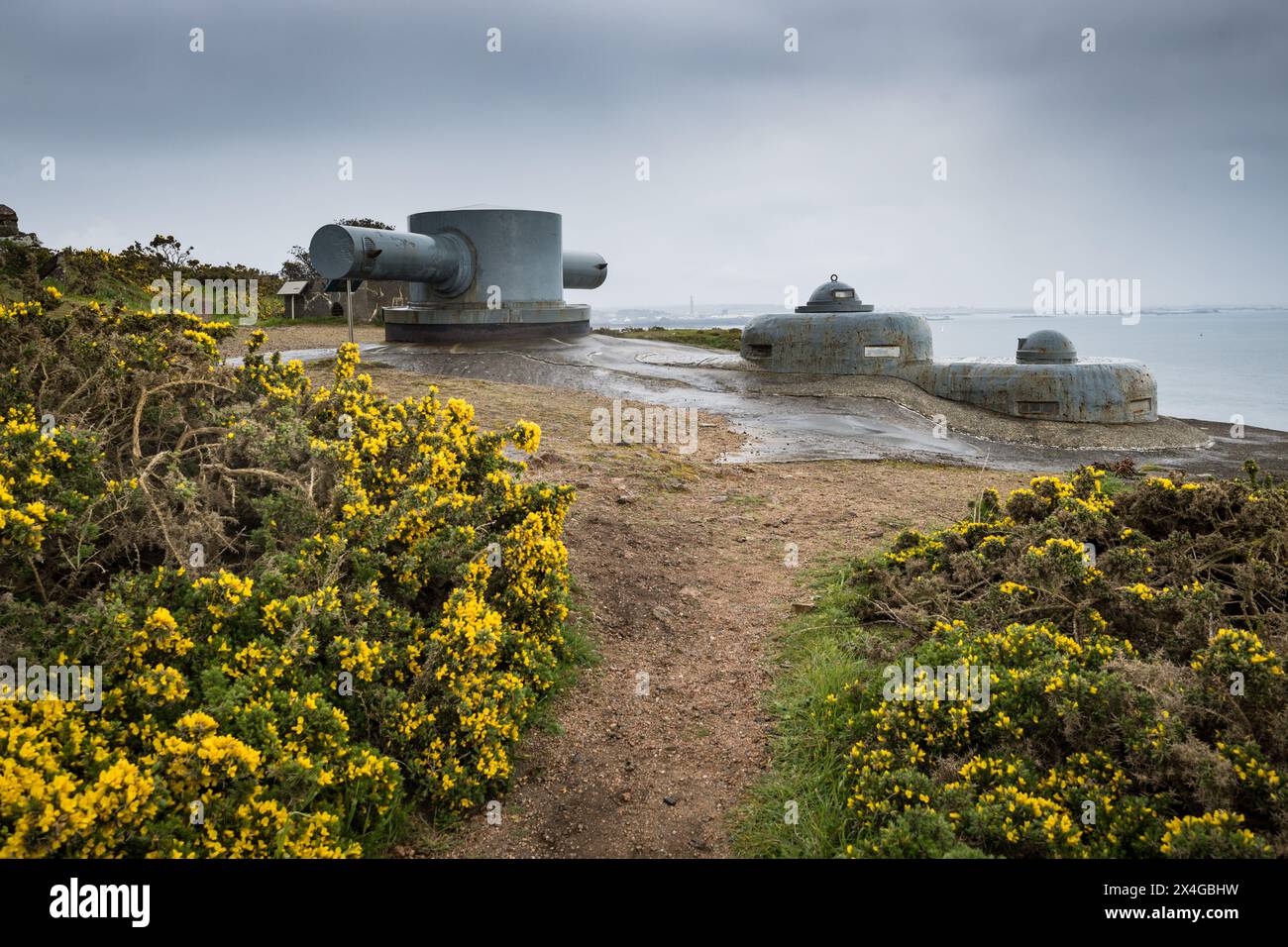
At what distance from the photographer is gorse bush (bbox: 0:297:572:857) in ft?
9.92

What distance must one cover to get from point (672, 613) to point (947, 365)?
13093 millimetres

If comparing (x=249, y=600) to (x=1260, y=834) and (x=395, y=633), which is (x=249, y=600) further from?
(x=1260, y=834)

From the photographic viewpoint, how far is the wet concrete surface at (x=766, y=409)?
12047mm

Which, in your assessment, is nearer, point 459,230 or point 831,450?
point 831,450

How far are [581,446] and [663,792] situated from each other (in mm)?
6073

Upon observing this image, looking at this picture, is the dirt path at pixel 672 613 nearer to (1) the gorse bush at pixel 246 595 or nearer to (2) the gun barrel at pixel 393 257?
(1) the gorse bush at pixel 246 595

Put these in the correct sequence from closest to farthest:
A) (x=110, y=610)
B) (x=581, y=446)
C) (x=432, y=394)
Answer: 1. (x=110, y=610)
2. (x=432, y=394)
3. (x=581, y=446)

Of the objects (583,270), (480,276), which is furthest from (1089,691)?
(583,270)
